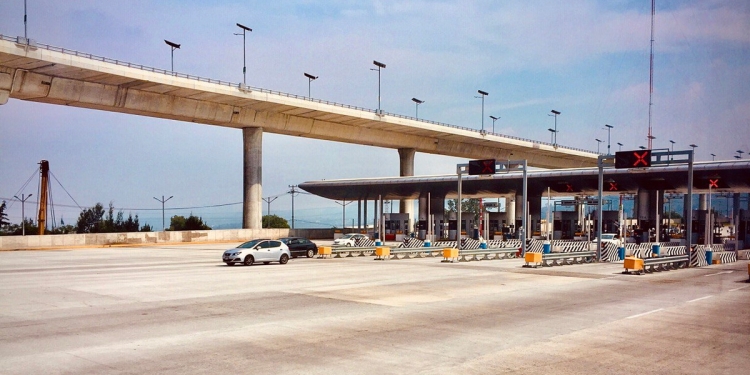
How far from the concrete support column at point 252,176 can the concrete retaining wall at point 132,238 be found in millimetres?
2001

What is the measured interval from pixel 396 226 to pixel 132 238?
3125cm

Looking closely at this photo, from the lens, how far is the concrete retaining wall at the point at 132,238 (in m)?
54.3

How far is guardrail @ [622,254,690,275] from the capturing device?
30125 millimetres

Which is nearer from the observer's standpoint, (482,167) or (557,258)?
(557,258)

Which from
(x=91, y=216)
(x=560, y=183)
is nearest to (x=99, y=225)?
(x=91, y=216)

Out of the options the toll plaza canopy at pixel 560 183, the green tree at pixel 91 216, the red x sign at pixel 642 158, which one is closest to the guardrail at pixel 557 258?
the red x sign at pixel 642 158

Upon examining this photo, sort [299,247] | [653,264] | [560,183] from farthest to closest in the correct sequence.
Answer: [560,183], [299,247], [653,264]

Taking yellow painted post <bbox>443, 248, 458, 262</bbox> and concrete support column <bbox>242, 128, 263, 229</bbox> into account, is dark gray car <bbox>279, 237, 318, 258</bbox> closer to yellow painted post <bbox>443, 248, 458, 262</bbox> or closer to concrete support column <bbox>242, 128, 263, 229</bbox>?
yellow painted post <bbox>443, 248, 458, 262</bbox>

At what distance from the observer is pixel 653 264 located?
31.4 metres

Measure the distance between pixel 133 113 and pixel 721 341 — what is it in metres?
58.3

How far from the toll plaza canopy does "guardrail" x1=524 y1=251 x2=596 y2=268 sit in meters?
16.1

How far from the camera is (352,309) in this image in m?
18.0

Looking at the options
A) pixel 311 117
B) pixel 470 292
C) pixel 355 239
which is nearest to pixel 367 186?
pixel 311 117

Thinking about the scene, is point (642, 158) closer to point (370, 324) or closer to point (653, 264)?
point (653, 264)
